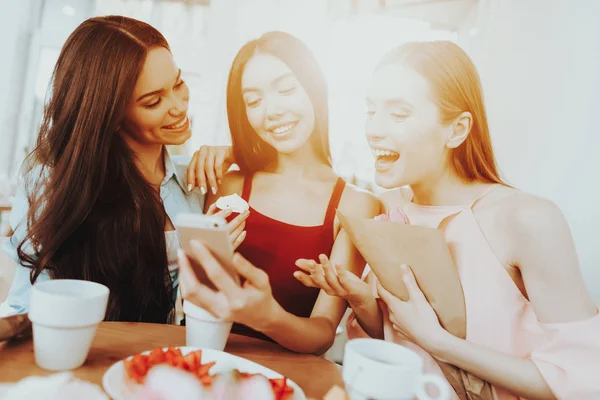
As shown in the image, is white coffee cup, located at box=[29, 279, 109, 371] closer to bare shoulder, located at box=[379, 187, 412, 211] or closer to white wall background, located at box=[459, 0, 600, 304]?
bare shoulder, located at box=[379, 187, 412, 211]

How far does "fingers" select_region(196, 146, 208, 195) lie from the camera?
3.59 feet

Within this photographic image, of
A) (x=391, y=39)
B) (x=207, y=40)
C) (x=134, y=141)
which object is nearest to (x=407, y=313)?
(x=391, y=39)

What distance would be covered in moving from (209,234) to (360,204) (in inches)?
19.4

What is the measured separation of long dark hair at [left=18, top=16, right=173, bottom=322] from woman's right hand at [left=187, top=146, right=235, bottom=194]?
0.39 ft

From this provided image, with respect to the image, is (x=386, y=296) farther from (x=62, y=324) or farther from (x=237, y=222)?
(x=62, y=324)

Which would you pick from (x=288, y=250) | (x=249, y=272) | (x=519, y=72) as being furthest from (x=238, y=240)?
(x=519, y=72)

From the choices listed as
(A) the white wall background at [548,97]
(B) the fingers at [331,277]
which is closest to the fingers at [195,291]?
(B) the fingers at [331,277]

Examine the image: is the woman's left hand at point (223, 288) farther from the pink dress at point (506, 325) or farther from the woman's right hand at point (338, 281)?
the pink dress at point (506, 325)

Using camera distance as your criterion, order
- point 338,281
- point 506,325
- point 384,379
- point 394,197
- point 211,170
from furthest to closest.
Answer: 1. point 211,170
2. point 394,197
3. point 338,281
4. point 506,325
5. point 384,379

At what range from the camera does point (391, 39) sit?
955 millimetres

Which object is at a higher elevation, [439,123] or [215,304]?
[439,123]

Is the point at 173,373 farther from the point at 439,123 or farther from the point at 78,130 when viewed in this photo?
the point at 78,130

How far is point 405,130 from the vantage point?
2.63 ft

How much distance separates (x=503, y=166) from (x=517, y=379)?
38 cm
